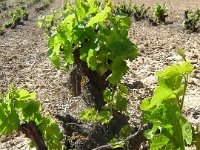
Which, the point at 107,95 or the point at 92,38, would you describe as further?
the point at 107,95

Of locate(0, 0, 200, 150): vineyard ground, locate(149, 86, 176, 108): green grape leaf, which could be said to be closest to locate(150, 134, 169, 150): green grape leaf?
locate(149, 86, 176, 108): green grape leaf

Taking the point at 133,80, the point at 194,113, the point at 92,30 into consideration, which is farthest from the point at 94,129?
the point at 133,80

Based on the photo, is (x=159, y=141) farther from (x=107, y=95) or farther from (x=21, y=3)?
(x=21, y=3)

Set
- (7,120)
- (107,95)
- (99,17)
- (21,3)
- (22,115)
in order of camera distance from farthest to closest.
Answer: (21,3), (107,95), (22,115), (7,120), (99,17)

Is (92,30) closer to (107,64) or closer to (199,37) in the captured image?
(107,64)

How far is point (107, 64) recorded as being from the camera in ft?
8.84

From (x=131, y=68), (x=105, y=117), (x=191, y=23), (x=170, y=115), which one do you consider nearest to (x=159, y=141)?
(x=170, y=115)

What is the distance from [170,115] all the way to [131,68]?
15.7 ft

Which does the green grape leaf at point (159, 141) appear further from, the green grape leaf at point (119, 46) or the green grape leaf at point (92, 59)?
the green grape leaf at point (92, 59)

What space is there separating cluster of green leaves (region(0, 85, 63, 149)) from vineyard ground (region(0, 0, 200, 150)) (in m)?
0.83

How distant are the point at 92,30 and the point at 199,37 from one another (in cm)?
571

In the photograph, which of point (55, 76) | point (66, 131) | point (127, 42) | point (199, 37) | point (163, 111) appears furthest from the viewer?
point (199, 37)

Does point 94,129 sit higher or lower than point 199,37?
higher

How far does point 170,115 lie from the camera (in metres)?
1.39
